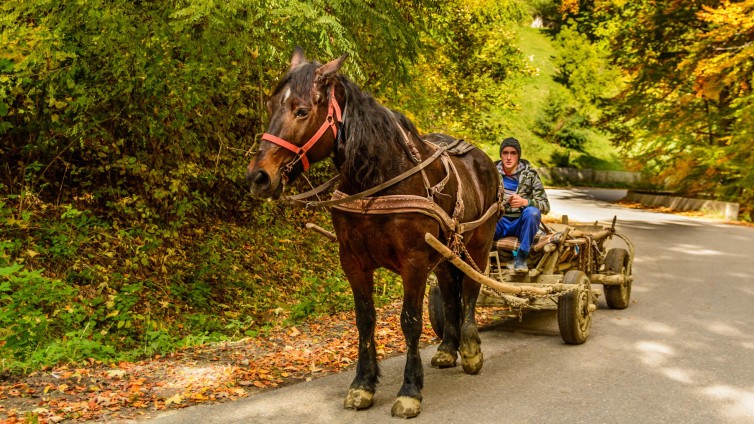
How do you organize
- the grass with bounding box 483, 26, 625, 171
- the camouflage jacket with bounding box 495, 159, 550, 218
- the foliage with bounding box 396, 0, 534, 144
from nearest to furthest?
the camouflage jacket with bounding box 495, 159, 550, 218
the foliage with bounding box 396, 0, 534, 144
the grass with bounding box 483, 26, 625, 171

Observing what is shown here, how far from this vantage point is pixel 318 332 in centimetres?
761

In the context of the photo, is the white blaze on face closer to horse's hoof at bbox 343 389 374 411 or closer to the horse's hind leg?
horse's hoof at bbox 343 389 374 411

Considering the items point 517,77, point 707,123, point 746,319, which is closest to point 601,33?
point 707,123

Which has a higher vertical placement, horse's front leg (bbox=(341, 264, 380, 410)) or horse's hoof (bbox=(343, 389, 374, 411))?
horse's front leg (bbox=(341, 264, 380, 410))

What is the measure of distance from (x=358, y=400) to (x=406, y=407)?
1.24 feet

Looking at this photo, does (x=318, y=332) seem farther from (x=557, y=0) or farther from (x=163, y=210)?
(x=557, y=0)

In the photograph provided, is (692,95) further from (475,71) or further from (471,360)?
(471,360)

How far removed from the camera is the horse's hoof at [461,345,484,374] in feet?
19.9

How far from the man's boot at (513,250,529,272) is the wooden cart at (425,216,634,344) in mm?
85

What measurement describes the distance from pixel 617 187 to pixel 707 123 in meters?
17.8

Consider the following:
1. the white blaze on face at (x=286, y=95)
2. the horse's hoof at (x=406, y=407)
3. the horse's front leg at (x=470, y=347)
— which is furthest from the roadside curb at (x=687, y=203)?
the white blaze on face at (x=286, y=95)

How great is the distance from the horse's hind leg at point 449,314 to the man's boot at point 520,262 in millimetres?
1049

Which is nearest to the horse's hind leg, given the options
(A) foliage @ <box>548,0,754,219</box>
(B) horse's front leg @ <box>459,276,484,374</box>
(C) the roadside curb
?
(B) horse's front leg @ <box>459,276,484,374</box>

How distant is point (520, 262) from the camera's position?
7406 mm
